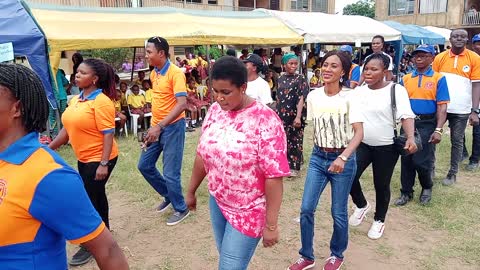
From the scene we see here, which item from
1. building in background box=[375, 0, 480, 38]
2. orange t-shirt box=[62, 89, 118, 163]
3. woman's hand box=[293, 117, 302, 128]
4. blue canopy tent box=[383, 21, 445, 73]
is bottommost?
woman's hand box=[293, 117, 302, 128]

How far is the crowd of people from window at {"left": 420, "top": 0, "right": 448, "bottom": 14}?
93.1ft

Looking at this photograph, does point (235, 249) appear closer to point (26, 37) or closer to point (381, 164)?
point (381, 164)

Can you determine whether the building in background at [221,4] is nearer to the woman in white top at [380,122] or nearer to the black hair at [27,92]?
the woman in white top at [380,122]

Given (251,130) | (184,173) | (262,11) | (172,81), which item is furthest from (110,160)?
(262,11)

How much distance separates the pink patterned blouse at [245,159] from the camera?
2010 mm

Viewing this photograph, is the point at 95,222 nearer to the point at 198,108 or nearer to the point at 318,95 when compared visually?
the point at 318,95

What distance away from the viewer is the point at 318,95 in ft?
10.2

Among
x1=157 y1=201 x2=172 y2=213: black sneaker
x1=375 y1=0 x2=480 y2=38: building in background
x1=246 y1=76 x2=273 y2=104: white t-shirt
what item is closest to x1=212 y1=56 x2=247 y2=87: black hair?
Result: x1=157 y1=201 x2=172 y2=213: black sneaker

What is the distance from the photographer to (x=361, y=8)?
63062mm

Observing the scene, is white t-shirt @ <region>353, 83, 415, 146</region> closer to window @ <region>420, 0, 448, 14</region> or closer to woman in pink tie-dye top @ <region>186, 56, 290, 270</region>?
woman in pink tie-dye top @ <region>186, 56, 290, 270</region>

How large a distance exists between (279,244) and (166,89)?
1842 mm

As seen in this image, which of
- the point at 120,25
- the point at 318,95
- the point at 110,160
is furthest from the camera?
the point at 120,25

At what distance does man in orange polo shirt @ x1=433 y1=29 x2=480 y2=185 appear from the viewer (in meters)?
5.22

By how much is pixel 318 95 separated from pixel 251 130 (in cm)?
126
